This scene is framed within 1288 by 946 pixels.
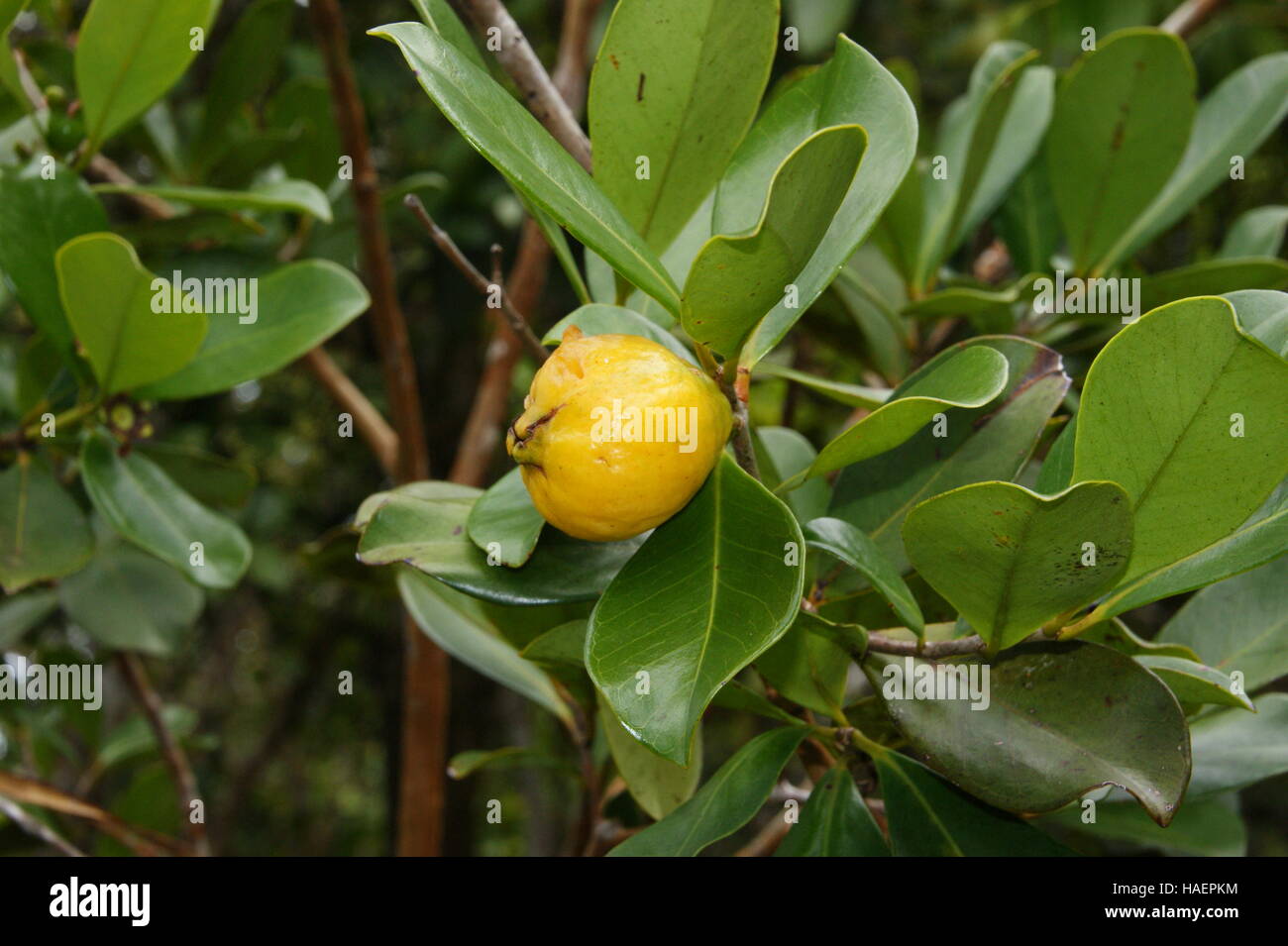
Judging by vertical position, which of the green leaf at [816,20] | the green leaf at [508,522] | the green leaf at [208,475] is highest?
the green leaf at [816,20]

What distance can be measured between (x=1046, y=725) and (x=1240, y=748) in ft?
0.96

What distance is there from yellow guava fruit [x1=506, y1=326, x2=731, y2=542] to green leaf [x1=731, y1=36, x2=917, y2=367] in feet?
0.22

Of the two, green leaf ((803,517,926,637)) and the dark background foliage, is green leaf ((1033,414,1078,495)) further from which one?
the dark background foliage

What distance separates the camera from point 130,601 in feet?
4.35

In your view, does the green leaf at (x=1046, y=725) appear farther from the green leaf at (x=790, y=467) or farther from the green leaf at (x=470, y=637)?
the green leaf at (x=470, y=637)

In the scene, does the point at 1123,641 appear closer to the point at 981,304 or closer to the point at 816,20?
the point at 981,304

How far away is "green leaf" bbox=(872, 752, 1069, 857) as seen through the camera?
0.69 meters

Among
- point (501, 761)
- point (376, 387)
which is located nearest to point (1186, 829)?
point (501, 761)

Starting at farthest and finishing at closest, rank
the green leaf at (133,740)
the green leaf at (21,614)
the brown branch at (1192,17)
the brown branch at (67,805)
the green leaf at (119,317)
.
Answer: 1. the green leaf at (133,740)
2. the green leaf at (21,614)
3. the brown branch at (1192,17)
4. the brown branch at (67,805)
5. the green leaf at (119,317)

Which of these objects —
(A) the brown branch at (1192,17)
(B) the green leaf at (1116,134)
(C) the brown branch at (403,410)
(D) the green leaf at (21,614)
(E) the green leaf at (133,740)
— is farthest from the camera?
(E) the green leaf at (133,740)

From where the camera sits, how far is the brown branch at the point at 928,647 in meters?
0.63

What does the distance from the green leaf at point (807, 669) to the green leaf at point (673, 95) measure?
0.27 meters

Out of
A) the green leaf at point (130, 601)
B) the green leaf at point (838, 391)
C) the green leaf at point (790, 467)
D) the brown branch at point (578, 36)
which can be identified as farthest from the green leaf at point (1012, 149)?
the green leaf at point (130, 601)

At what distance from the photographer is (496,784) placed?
4094 millimetres
